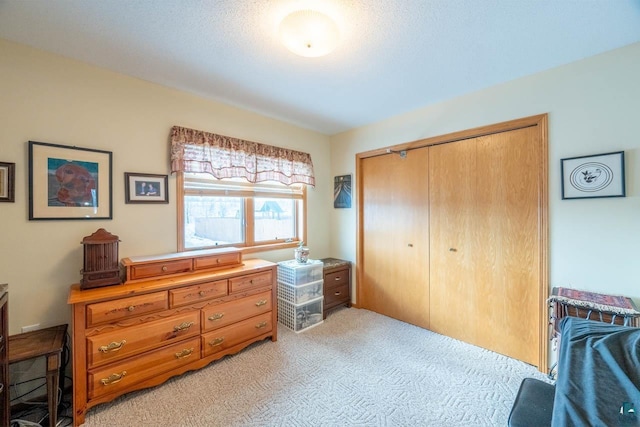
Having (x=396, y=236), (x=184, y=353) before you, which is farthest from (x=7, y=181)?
(x=396, y=236)

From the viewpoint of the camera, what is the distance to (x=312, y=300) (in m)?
2.98

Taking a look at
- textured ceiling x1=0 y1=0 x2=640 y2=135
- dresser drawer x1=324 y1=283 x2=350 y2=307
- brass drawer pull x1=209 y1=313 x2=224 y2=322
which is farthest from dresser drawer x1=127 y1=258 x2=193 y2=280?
dresser drawer x1=324 y1=283 x2=350 y2=307

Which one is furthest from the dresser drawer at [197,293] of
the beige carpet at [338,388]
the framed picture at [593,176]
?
the framed picture at [593,176]

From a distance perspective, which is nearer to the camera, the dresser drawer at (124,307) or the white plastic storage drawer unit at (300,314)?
the dresser drawer at (124,307)

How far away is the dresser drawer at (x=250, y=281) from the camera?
7.61 ft

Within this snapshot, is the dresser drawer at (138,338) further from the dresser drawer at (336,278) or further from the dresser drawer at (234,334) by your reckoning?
the dresser drawer at (336,278)

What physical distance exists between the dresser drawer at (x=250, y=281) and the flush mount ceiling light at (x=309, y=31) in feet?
6.18

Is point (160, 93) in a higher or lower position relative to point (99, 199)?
higher

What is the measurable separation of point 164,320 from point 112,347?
1.05ft

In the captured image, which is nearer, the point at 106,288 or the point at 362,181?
the point at 106,288

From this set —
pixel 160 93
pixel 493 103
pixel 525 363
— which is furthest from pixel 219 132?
pixel 525 363

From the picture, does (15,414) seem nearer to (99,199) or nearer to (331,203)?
(99,199)

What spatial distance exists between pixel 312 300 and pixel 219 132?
212 centimetres

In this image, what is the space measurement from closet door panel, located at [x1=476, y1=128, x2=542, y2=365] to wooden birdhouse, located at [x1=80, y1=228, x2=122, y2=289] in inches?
124
